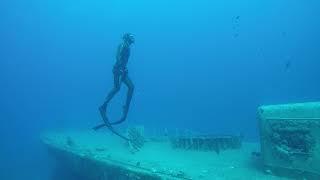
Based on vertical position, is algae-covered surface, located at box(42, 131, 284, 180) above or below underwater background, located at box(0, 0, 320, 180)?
below

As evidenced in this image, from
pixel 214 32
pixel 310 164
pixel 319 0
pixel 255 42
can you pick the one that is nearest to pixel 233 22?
pixel 214 32

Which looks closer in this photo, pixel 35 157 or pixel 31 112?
pixel 35 157

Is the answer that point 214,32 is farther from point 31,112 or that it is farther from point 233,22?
point 31,112

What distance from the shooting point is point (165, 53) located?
152 metres

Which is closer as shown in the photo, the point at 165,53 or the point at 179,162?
the point at 179,162

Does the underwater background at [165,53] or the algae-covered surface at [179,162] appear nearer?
the algae-covered surface at [179,162]

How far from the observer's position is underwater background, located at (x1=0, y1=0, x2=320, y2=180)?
88125 millimetres

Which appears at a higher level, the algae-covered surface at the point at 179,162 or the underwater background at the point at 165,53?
the underwater background at the point at 165,53

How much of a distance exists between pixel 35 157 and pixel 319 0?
129512mm

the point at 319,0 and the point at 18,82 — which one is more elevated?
the point at 319,0

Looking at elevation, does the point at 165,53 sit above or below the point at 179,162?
above

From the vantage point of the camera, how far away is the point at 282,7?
133m

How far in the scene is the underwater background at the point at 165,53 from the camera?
289ft

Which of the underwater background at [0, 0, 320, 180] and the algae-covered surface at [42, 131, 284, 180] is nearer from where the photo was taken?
the algae-covered surface at [42, 131, 284, 180]
